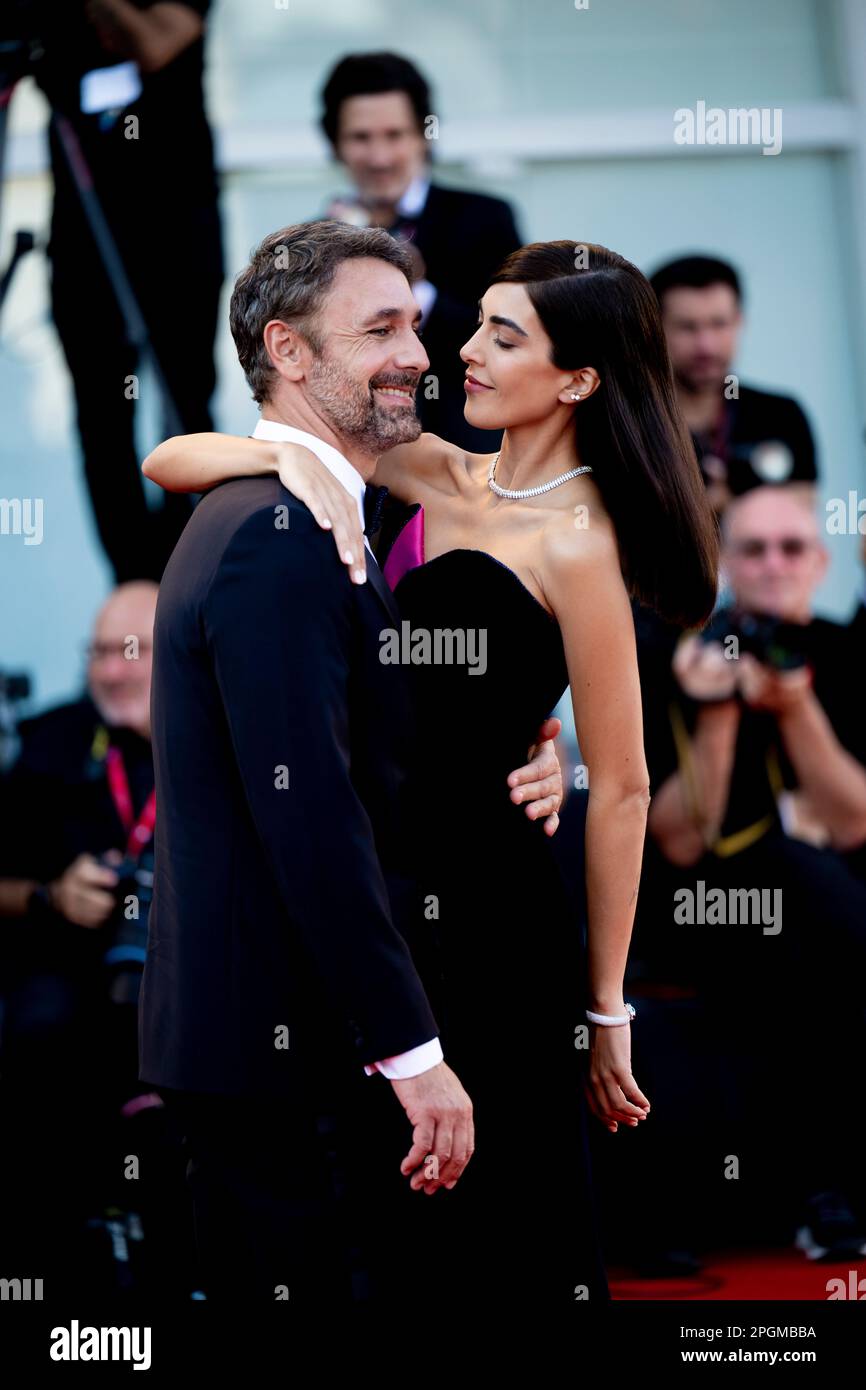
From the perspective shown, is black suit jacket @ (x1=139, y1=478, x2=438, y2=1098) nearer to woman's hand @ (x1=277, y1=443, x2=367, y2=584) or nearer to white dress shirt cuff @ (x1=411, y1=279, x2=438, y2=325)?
woman's hand @ (x1=277, y1=443, x2=367, y2=584)

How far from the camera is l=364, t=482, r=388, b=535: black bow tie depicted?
2.31m

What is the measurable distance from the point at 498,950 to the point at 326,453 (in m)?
0.75

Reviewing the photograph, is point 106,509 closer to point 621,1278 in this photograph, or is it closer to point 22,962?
point 22,962

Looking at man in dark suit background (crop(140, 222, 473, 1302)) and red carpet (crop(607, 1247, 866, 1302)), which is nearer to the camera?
man in dark suit background (crop(140, 222, 473, 1302))

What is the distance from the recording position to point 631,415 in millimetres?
2395

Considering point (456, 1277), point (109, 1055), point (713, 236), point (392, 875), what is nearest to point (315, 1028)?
point (392, 875)

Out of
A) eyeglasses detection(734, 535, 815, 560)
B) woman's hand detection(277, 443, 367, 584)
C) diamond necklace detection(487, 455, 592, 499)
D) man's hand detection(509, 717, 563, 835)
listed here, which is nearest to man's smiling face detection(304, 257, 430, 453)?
woman's hand detection(277, 443, 367, 584)

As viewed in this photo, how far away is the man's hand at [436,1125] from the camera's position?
2.02m

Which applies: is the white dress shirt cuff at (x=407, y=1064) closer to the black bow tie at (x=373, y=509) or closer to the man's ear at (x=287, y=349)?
the black bow tie at (x=373, y=509)

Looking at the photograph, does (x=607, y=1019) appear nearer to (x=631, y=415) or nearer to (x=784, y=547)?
(x=631, y=415)

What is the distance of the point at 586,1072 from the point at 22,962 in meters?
1.98

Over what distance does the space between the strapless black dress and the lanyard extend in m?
1.68

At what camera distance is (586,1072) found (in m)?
2.46

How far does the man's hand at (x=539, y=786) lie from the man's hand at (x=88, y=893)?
1614mm
